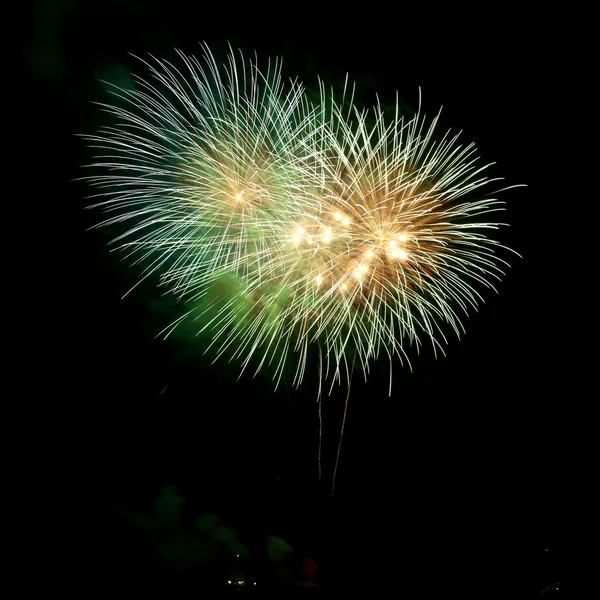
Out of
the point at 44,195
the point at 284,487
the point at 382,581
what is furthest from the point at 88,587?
the point at 44,195

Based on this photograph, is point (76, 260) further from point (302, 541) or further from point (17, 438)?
point (302, 541)

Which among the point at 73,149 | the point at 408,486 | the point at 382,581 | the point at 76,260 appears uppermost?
the point at 73,149

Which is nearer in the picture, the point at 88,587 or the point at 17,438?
the point at 88,587

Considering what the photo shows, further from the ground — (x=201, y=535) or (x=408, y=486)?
(x=408, y=486)

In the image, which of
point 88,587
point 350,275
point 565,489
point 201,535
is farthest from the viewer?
point 565,489

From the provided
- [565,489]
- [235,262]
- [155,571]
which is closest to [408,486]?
[565,489]

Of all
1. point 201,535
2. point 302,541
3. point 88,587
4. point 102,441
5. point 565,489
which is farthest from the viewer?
point 565,489

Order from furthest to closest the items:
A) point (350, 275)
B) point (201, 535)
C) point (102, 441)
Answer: point (201, 535) → point (102, 441) → point (350, 275)

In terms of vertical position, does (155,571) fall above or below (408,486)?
below

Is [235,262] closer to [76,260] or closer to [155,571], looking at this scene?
[76,260]
